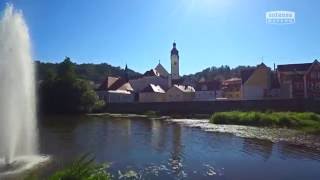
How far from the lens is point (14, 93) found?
22.8 meters

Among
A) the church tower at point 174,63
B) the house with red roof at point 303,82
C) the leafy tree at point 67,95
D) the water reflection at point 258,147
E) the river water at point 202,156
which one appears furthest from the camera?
the church tower at point 174,63

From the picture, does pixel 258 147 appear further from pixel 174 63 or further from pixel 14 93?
pixel 174 63

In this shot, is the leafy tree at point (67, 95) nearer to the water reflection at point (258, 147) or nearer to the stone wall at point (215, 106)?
the stone wall at point (215, 106)

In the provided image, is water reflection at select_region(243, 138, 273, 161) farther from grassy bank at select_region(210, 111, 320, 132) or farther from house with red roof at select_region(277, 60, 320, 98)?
house with red roof at select_region(277, 60, 320, 98)

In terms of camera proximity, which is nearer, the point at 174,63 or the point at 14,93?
the point at 14,93

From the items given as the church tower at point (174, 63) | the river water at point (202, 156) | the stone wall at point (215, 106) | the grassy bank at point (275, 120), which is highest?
the church tower at point (174, 63)

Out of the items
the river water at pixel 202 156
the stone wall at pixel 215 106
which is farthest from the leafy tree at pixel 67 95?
the river water at pixel 202 156

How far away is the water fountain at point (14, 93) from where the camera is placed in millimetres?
22391

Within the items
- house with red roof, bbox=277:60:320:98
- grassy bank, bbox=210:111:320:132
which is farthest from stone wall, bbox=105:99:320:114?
grassy bank, bbox=210:111:320:132

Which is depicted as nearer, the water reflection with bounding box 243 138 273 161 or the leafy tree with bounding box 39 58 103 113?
the water reflection with bounding box 243 138 273 161

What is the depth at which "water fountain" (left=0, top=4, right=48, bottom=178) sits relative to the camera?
22.4 metres

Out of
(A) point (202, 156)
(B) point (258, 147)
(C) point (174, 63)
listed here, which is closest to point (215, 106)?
(B) point (258, 147)

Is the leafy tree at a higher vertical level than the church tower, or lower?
lower

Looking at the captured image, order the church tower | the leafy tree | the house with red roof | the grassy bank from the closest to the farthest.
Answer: the grassy bank < the house with red roof < the leafy tree < the church tower
